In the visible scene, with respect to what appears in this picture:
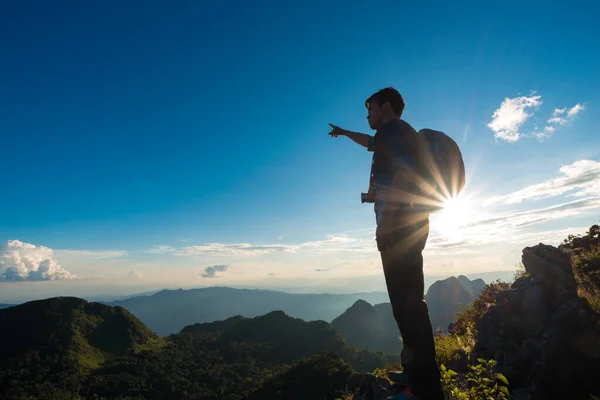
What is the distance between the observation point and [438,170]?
9.68 ft

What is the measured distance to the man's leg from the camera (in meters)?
3.03

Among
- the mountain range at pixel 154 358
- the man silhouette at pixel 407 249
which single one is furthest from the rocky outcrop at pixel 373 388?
the mountain range at pixel 154 358

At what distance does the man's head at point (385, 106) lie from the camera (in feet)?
11.8

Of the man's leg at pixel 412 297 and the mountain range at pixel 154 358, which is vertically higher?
the man's leg at pixel 412 297

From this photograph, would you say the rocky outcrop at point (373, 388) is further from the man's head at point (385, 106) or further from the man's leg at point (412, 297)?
the man's head at point (385, 106)

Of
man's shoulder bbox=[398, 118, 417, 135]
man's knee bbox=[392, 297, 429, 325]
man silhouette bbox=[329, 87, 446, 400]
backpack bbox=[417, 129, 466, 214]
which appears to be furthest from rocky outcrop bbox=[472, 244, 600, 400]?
man's shoulder bbox=[398, 118, 417, 135]

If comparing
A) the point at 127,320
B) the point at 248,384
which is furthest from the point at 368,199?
the point at 127,320

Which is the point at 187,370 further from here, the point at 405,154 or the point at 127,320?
the point at 405,154

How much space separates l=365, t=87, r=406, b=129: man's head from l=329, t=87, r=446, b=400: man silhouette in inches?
12.3

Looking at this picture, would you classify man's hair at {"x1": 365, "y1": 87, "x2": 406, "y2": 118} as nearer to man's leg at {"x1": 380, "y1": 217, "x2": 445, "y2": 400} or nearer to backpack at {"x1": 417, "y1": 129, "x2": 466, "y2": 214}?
backpack at {"x1": 417, "y1": 129, "x2": 466, "y2": 214}

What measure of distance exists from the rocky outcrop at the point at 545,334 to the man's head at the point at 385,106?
15.1ft

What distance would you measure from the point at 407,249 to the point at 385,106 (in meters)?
1.79

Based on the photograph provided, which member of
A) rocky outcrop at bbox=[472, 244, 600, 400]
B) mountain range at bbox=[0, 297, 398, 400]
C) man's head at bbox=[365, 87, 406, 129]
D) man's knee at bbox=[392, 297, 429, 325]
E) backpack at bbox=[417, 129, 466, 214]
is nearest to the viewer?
backpack at bbox=[417, 129, 466, 214]

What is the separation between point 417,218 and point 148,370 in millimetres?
155350
